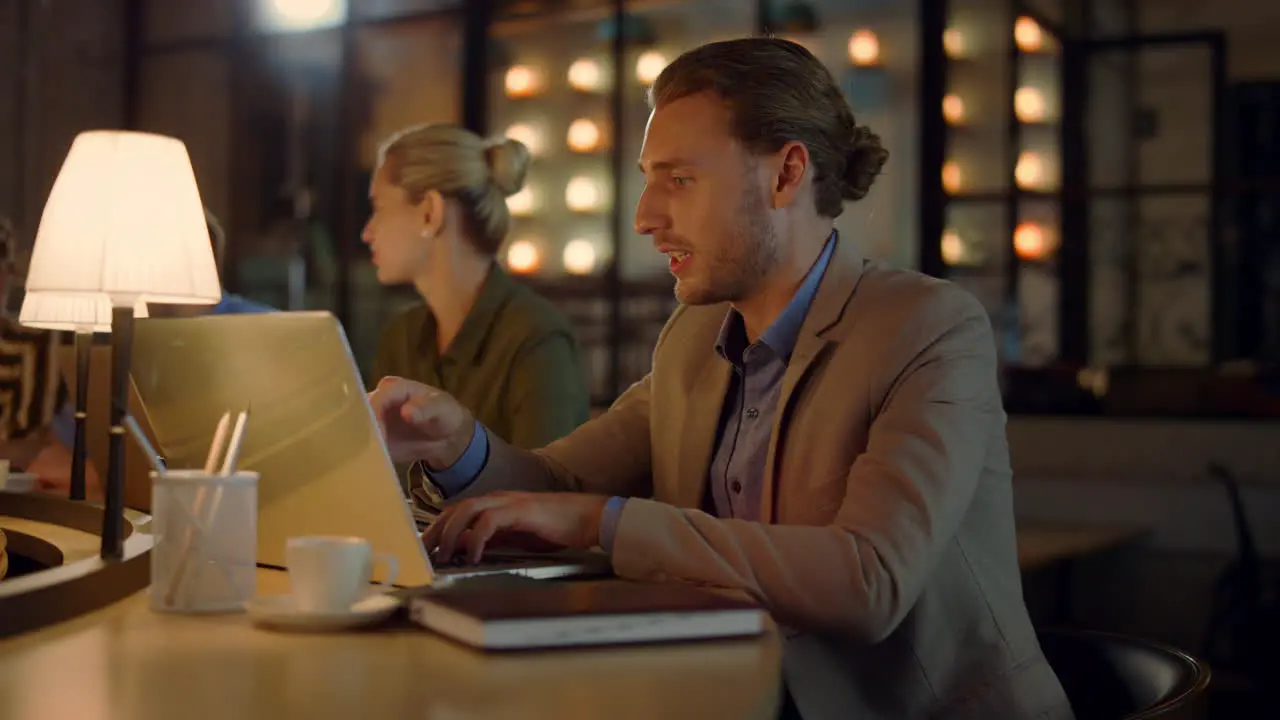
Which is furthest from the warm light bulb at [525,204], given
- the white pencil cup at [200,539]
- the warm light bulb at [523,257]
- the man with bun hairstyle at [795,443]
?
the white pencil cup at [200,539]

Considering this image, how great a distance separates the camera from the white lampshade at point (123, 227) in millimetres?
1475

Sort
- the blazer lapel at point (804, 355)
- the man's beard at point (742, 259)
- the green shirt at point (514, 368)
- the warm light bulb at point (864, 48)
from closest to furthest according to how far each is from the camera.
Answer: the blazer lapel at point (804, 355), the man's beard at point (742, 259), the green shirt at point (514, 368), the warm light bulb at point (864, 48)

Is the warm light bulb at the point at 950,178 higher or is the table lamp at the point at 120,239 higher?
the warm light bulb at the point at 950,178

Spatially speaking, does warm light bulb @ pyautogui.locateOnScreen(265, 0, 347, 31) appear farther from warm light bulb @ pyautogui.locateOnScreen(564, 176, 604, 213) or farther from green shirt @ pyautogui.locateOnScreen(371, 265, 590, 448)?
green shirt @ pyautogui.locateOnScreen(371, 265, 590, 448)

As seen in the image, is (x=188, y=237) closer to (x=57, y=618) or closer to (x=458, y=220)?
(x=57, y=618)

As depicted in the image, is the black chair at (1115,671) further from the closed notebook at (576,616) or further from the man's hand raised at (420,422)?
the man's hand raised at (420,422)

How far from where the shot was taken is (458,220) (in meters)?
3.25

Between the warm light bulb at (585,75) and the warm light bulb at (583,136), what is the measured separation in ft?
0.59

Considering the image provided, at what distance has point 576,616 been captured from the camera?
3.64ft

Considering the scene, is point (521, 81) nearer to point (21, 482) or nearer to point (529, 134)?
point (529, 134)

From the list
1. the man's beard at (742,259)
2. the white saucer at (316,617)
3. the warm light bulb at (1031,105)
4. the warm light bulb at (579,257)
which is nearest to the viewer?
the white saucer at (316,617)

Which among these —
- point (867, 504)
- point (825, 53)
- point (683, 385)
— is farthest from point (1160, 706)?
point (825, 53)

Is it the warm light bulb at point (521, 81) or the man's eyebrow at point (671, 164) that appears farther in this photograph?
the warm light bulb at point (521, 81)

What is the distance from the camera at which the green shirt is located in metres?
2.88
